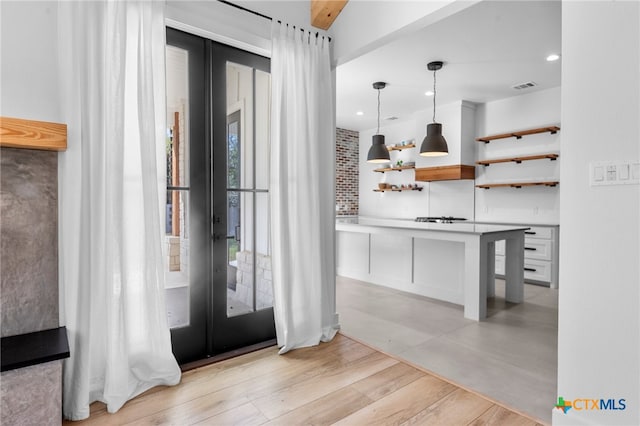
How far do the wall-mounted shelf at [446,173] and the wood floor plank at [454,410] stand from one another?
14.5 feet

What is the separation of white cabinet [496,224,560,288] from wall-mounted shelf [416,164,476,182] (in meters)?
1.31

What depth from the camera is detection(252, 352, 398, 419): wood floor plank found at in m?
1.93

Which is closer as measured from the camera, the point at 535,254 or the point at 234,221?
the point at 234,221

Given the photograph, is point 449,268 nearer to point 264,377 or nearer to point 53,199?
point 264,377

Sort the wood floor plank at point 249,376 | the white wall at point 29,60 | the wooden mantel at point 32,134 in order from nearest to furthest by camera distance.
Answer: the wooden mantel at point 32,134, the white wall at point 29,60, the wood floor plank at point 249,376

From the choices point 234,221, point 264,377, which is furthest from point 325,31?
point 264,377

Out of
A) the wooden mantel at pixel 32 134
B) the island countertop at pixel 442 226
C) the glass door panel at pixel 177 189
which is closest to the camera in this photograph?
the wooden mantel at pixel 32 134

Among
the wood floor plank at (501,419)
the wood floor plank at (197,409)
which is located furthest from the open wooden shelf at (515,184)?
the wood floor plank at (197,409)

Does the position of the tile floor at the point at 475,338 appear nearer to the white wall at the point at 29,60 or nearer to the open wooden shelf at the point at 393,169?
the white wall at the point at 29,60

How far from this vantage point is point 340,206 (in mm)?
7730

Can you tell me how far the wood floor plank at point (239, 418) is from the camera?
1.78 metres

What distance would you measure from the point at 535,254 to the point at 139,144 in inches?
205

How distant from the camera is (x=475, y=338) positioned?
9.67 feet

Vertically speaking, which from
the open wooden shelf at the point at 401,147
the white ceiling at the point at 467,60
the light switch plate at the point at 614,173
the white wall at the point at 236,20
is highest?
the white ceiling at the point at 467,60
